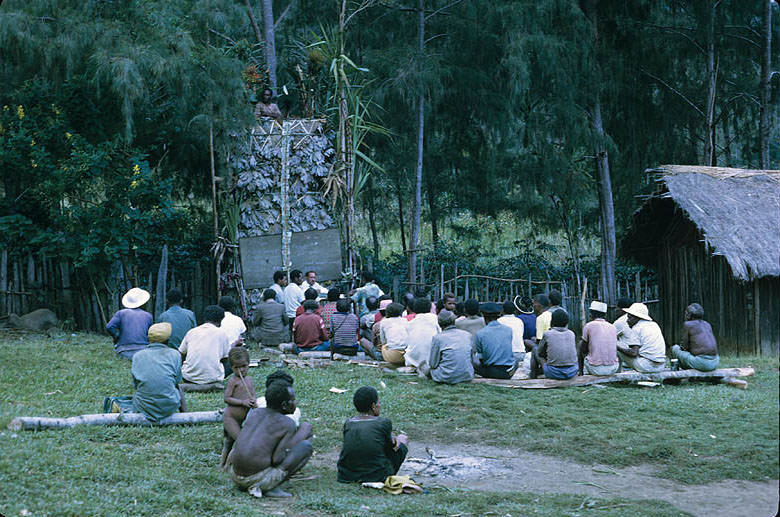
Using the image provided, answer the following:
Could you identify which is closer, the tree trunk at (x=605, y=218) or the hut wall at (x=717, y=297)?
the hut wall at (x=717, y=297)

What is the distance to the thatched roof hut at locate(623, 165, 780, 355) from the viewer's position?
13266 mm

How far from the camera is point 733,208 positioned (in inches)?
548

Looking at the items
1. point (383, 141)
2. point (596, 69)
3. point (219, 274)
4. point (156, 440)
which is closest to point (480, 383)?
point (156, 440)

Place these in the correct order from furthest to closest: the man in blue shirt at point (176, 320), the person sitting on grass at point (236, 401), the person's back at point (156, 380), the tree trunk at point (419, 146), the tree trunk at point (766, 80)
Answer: the tree trunk at point (419, 146) → the tree trunk at point (766, 80) → the man in blue shirt at point (176, 320) → the person's back at point (156, 380) → the person sitting on grass at point (236, 401)

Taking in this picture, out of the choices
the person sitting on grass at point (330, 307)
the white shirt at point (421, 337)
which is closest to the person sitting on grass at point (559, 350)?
the white shirt at point (421, 337)

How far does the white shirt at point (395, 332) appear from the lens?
1148 cm

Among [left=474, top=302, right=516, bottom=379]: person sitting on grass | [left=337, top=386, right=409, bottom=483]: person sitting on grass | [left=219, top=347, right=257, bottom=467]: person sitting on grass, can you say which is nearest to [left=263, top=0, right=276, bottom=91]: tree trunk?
[left=474, top=302, right=516, bottom=379]: person sitting on grass

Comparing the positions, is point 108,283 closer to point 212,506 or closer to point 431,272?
point 431,272

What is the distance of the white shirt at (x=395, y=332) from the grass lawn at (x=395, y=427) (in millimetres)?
561

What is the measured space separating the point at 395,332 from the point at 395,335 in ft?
0.15

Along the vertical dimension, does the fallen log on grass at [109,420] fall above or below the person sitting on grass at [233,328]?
below

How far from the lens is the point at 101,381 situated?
973 centimetres

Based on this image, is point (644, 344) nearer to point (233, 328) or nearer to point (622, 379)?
point (622, 379)

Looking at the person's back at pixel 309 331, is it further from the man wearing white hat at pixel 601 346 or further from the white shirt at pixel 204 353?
the man wearing white hat at pixel 601 346
